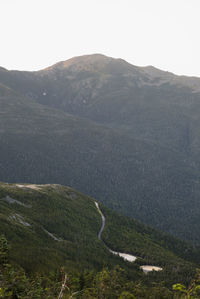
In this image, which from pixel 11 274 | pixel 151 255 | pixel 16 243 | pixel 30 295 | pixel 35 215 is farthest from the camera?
pixel 151 255

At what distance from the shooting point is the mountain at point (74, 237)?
2859 inches

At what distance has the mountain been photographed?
72625 millimetres

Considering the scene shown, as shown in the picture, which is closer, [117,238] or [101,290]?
[101,290]

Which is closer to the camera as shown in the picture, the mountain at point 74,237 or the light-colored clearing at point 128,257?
the mountain at point 74,237

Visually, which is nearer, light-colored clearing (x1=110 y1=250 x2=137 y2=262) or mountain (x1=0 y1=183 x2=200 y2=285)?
mountain (x1=0 y1=183 x2=200 y2=285)

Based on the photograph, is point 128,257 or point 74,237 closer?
point 74,237

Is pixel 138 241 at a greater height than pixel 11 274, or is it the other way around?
pixel 11 274

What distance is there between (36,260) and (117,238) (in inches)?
3487

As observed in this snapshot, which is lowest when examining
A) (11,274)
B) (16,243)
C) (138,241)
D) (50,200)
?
(138,241)

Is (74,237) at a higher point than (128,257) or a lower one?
higher

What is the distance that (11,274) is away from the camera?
2116 centimetres

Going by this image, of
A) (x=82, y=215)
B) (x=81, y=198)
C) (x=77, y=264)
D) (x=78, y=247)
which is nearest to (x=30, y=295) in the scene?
(x=77, y=264)

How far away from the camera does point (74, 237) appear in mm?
116250

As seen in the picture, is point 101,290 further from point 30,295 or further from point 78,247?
point 78,247
